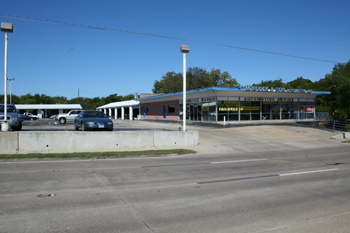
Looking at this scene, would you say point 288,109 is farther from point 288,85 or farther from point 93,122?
point 288,85

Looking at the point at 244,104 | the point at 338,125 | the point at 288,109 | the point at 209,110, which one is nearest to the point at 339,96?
the point at 338,125

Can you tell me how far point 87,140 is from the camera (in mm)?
14375

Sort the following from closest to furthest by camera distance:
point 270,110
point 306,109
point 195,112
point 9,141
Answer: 1. point 9,141
2. point 270,110
3. point 195,112
4. point 306,109

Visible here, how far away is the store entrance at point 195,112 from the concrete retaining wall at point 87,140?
55.5ft

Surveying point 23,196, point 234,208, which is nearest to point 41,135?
point 23,196

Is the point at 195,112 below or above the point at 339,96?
below

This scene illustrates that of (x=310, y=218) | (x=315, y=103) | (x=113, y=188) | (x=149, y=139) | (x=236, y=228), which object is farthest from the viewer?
(x=315, y=103)

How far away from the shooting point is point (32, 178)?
772 centimetres

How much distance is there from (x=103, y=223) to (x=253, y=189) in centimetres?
398

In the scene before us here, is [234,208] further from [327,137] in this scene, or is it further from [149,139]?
[327,137]

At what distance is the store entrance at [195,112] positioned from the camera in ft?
110

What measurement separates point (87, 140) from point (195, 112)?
21.5m

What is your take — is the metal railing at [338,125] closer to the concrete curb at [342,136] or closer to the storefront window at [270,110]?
the storefront window at [270,110]

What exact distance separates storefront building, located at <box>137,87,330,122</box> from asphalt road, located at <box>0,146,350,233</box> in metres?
20.8
